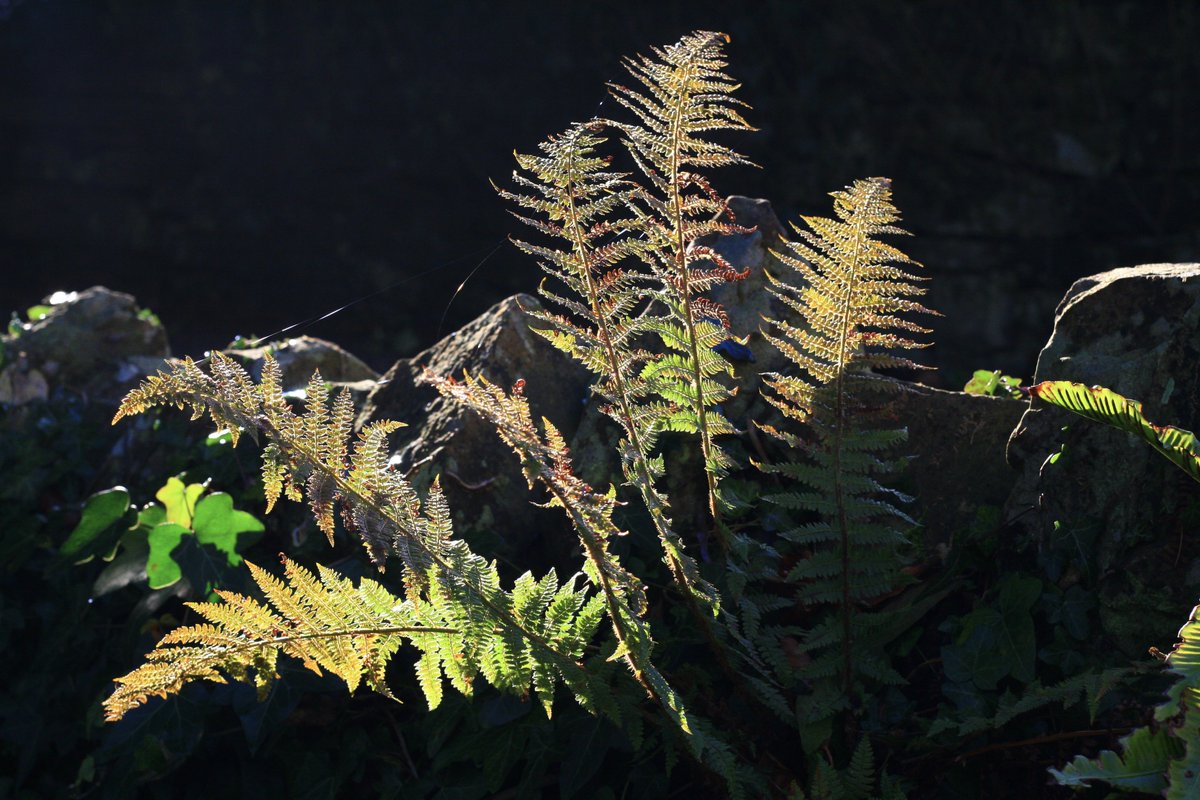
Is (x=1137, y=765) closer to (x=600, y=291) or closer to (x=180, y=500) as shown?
(x=600, y=291)

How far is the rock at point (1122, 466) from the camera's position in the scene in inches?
51.0

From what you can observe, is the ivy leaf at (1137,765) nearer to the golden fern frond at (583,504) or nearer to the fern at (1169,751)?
the fern at (1169,751)

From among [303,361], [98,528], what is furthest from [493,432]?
[303,361]

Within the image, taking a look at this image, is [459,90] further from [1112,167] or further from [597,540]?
[597,540]

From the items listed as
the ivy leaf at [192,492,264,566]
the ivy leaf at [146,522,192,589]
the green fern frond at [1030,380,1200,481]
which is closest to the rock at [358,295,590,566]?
the ivy leaf at [192,492,264,566]

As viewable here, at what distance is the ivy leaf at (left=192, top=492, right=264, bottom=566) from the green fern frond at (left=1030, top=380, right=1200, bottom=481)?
1188mm

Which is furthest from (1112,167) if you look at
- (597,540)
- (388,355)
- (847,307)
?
(597,540)

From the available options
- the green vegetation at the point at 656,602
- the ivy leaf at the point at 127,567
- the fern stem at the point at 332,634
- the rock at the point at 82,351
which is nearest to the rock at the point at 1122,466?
the green vegetation at the point at 656,602

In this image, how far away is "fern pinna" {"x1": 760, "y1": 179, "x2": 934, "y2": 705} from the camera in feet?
4.26

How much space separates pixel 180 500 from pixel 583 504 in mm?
917

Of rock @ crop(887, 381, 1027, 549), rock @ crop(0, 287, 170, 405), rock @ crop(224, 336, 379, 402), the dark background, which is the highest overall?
the dark background

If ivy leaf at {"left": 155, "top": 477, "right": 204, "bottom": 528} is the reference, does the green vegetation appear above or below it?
below

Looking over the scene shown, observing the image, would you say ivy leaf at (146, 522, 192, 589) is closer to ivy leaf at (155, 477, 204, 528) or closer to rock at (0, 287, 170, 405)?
ivy leaf at (155, 477, 204, 528)

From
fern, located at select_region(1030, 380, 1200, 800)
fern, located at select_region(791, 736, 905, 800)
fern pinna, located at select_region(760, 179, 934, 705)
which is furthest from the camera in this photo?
fern pinna, located at select_region(760, 179, 934, 705)
